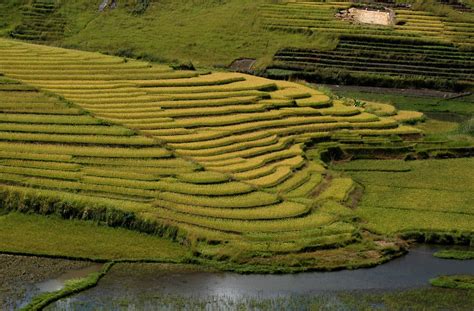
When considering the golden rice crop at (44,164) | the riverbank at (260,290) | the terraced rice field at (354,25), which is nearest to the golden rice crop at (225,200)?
the golden rice crop at (44,164)

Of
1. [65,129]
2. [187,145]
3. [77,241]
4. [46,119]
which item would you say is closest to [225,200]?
[187,145]

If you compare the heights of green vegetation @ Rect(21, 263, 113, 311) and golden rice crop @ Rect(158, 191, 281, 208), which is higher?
golden rice crop @ Rect(158, 191, 281, 208)

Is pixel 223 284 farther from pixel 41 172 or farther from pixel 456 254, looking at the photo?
pixel 41 172

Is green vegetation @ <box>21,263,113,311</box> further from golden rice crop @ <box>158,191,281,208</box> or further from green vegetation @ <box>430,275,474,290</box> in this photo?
green vegetation @ <box>430,275,474,290</box>

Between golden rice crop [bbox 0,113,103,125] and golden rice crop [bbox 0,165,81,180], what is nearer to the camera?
golden rice crop [bbox 0,165,81,180]

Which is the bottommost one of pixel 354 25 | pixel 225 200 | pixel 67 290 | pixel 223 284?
pixel 67 290

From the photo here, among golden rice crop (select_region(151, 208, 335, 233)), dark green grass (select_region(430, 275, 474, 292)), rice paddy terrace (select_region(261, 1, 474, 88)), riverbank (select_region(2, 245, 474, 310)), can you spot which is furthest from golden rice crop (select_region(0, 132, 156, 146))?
rice paddy terrace (select_region(261, 1, 474, 88))

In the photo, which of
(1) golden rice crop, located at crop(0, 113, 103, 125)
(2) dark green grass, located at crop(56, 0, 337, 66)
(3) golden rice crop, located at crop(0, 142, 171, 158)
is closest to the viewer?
(3) golden rice crop, located at crop(0, 142, 171, 158)

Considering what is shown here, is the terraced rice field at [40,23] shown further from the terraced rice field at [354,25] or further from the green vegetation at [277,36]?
the terraced rice field at [354,25]
